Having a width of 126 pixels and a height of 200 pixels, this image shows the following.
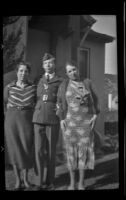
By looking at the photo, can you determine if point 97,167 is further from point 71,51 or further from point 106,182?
point 71,51

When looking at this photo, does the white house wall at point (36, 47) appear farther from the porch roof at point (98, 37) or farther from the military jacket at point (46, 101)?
the porch roof at point (98, 37)

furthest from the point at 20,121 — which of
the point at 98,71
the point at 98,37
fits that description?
the point at 98,37

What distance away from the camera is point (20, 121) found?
1739 millimetres

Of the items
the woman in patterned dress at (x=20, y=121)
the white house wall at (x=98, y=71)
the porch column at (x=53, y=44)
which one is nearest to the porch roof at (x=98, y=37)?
the white house wall at (x=98, y=71)

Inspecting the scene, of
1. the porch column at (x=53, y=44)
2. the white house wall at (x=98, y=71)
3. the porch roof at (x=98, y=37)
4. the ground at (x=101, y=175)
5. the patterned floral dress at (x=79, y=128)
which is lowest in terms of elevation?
the ground at (x=101, y=175)

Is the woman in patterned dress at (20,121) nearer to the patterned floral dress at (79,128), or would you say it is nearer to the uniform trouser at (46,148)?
the uniform trouser at (46,148)

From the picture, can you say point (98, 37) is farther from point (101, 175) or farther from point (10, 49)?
point (101, 175)

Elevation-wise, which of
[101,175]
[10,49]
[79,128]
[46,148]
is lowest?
[101,175]

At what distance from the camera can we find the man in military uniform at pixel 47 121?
5.64 ft

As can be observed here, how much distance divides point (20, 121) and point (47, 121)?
0.62 ft

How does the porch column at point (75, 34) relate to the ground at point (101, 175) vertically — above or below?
above

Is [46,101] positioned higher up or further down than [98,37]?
further down

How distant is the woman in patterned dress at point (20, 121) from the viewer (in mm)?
1728
